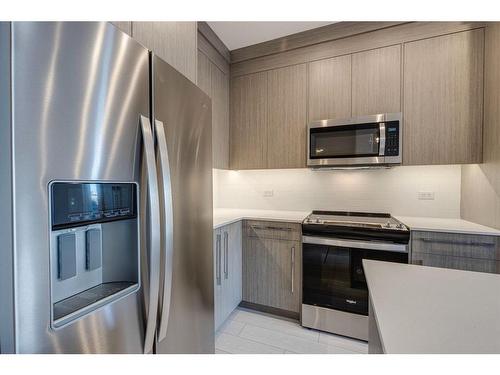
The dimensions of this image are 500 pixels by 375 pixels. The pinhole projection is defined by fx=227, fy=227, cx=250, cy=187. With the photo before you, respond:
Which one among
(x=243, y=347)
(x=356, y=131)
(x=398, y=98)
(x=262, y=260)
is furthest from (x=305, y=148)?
(x=243, y=347)

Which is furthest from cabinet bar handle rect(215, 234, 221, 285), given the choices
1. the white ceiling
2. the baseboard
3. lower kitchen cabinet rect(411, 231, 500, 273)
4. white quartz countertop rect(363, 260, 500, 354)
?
the white ceiling

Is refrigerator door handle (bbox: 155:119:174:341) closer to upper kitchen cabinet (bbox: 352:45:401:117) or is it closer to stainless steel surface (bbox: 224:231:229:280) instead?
stainless steel surface (bbox: 224:231:229:280)

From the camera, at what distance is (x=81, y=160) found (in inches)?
23.6

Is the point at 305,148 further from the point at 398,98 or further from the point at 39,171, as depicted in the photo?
the point at 39,171

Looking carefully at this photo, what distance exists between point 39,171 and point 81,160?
9 centimetres

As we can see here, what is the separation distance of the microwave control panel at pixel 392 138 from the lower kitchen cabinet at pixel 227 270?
58.1 inches

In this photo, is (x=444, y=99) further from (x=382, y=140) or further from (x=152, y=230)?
(x=152, y=230)

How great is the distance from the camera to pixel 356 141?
6.69 feet

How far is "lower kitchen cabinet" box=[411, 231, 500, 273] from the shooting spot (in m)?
1.52

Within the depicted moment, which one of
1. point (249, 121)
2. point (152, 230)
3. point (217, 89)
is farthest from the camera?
point (249, 121)

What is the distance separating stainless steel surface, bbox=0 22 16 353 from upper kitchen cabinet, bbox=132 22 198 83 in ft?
1.73

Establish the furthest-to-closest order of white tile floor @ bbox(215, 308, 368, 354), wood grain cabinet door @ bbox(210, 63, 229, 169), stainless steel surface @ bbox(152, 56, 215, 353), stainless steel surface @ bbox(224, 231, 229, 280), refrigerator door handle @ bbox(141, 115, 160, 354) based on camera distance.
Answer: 1. wood grain cabinet door @ bbox(210, 63, 229, 169)
2. stainless steel surface @ bbox(224, 231, 229, 280)
3. white tile floor @ bbox(215, 308, 368, 354)
4. stainless steel surface @ bbox(152, 56, 215, 353)
5. refrigerator door handle @ bbox(141, 115, 160, 354)

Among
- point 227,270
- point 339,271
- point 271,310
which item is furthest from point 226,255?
point 339,271

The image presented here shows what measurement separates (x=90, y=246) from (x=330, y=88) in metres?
2.24
